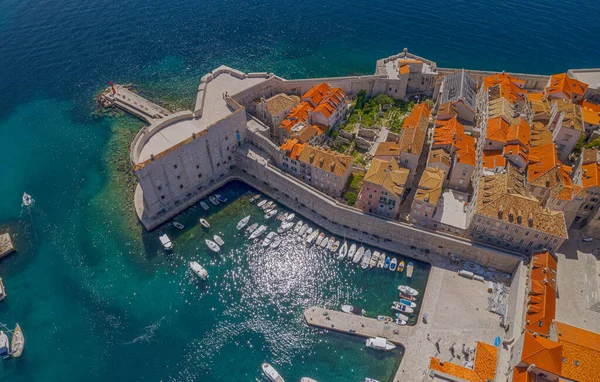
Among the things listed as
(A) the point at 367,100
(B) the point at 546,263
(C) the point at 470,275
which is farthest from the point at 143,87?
(B) the point at 546,263

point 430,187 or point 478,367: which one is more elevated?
point 430,187

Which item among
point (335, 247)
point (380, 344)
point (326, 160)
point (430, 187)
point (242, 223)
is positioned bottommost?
point (380, 344)

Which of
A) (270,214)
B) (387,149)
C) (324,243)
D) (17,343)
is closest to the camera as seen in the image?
(17,343)

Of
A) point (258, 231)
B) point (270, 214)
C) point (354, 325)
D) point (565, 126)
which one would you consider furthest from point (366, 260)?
point (565, 126)

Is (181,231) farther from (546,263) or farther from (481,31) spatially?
(481,31)

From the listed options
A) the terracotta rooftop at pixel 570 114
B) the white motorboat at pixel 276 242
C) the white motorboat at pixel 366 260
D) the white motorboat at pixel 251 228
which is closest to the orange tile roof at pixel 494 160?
the terracotta rooftop at pixel 570 114

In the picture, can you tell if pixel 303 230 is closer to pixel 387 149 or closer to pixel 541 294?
pixel 387 149
